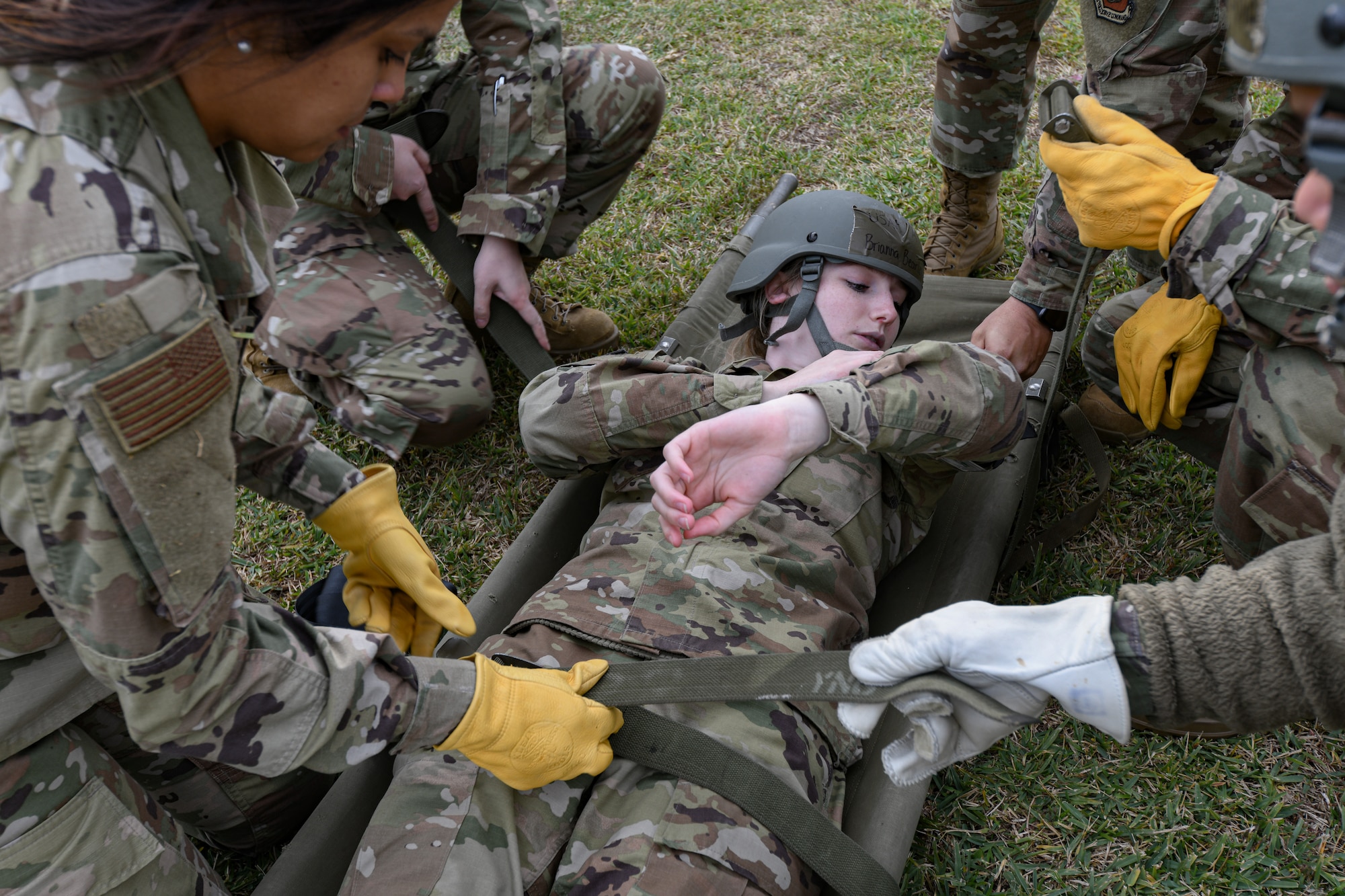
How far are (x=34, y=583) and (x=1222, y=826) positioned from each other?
2.63 m

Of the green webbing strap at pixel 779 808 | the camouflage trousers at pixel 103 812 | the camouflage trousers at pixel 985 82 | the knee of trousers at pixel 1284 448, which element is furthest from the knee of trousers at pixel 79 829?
the camouflage trousers at pixel 985 82

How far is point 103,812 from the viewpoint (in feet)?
5.91

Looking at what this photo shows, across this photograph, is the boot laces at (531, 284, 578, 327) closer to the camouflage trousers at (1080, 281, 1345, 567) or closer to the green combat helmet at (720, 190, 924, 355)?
the green combat helmet at (720, 190, 924, 355)

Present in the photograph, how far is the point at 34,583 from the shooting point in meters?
1.64

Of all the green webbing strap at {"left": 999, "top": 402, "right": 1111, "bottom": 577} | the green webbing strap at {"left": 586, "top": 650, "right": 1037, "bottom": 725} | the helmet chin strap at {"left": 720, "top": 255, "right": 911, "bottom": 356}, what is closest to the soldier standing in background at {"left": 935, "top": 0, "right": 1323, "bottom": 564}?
the green webbing strap at {"left": 999, "top": 402, "right": 1111, "bottom": 577}

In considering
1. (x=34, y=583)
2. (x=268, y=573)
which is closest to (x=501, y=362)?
(x=268, y=573)

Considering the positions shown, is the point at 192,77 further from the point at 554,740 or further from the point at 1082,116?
the point at 1082,116

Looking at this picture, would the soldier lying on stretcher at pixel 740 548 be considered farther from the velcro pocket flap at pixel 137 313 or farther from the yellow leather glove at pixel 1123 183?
the velcro pocket flap at pixel 137 313

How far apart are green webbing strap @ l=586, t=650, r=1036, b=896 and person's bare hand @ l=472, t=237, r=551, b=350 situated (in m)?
1.65

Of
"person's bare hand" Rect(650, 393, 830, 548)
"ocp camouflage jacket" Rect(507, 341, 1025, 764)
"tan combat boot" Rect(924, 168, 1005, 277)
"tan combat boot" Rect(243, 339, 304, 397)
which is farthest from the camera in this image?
"tan combat boot" Rect(924, 168, 1005, 277)

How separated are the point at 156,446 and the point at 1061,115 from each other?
2293mm

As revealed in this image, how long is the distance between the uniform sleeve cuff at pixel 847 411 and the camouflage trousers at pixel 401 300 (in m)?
1.41

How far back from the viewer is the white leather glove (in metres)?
1.60

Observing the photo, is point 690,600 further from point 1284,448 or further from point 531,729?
point 1284,448
